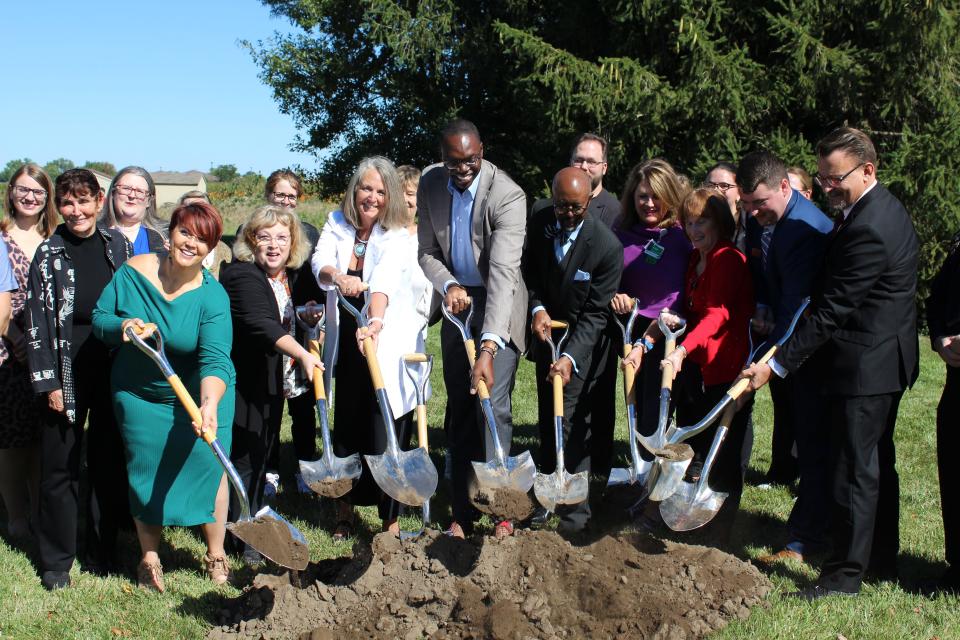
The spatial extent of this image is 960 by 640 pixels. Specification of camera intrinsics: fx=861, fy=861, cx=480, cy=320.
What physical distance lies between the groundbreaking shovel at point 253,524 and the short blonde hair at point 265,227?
40.5 inches

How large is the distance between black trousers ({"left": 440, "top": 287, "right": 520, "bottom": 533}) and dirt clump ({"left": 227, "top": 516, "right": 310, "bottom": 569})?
1.20 metres

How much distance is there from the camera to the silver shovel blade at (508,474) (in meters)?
4.16

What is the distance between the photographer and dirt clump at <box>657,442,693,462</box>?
4.16m

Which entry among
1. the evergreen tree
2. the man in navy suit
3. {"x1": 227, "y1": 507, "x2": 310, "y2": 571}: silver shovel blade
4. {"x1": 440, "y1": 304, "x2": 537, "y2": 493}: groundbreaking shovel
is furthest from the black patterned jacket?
the evergreen tree

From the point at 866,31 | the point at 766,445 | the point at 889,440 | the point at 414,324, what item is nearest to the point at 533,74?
the point at 866,31

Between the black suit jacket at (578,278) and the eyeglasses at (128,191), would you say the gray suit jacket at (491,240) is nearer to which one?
the black suit jacket at (578,278)

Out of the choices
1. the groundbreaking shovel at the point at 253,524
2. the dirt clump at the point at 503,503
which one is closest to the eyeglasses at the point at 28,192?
the groundbreaking shovel at the point at 253,524

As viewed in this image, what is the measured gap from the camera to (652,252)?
509 centimetres

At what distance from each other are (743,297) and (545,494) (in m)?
1.55

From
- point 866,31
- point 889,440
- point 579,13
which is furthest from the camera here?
point 579,13

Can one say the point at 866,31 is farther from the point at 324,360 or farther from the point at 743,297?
the point at 324,360

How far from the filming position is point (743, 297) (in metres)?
4.70

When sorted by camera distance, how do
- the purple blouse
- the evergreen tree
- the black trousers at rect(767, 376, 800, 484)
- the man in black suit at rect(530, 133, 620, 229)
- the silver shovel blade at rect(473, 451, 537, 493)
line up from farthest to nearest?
the evergreen tree < the black trousers at rect(767, 376, 800, 484) < the man in black suit at rect(530, 133, 620, 229) < the purple blouse < the silver shovel blade at rect(473, 451, 537, 493)

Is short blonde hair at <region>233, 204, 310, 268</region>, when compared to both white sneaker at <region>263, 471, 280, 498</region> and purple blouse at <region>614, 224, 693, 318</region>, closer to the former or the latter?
white sneaker at <region>263, 471, 280, 498</region>
